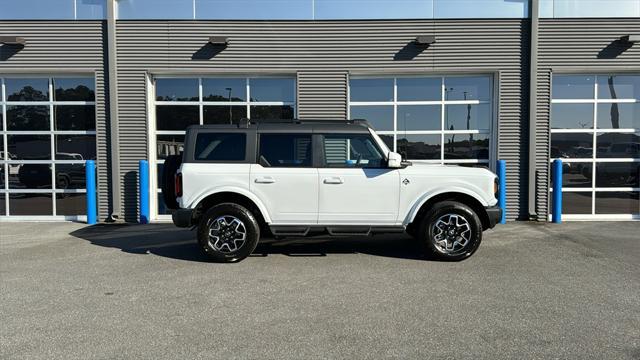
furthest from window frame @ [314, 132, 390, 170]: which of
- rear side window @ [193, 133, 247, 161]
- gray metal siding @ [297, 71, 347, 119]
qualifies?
gray metal siding @ [297, 71, 347, 119]

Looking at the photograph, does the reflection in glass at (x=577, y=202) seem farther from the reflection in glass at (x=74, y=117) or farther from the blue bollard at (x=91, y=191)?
the reflection in glass at (x=74, y=117)

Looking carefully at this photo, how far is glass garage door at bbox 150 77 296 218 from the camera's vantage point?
1042 cm

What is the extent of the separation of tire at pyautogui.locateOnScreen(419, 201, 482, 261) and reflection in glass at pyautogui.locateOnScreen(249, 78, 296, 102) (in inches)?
196

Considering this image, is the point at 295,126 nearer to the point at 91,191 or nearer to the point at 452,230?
the point at 452,230

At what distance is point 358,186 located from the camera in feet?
21.6

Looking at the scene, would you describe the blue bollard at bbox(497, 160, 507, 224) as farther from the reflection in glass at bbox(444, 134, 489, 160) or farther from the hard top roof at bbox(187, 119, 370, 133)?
the hard top roof at bbox(187, 119, 370, 133)

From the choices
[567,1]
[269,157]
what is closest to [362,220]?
[269,157]

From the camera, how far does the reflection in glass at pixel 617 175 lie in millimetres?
10398

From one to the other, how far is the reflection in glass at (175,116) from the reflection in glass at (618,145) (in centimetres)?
887

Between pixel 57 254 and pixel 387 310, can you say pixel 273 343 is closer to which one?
pixel 387 310

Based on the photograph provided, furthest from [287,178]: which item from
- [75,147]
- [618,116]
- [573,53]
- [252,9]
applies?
[618,116]

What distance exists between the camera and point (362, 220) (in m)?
6.66

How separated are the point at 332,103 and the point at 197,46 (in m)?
3.14

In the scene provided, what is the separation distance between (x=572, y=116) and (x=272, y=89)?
6588 mm
